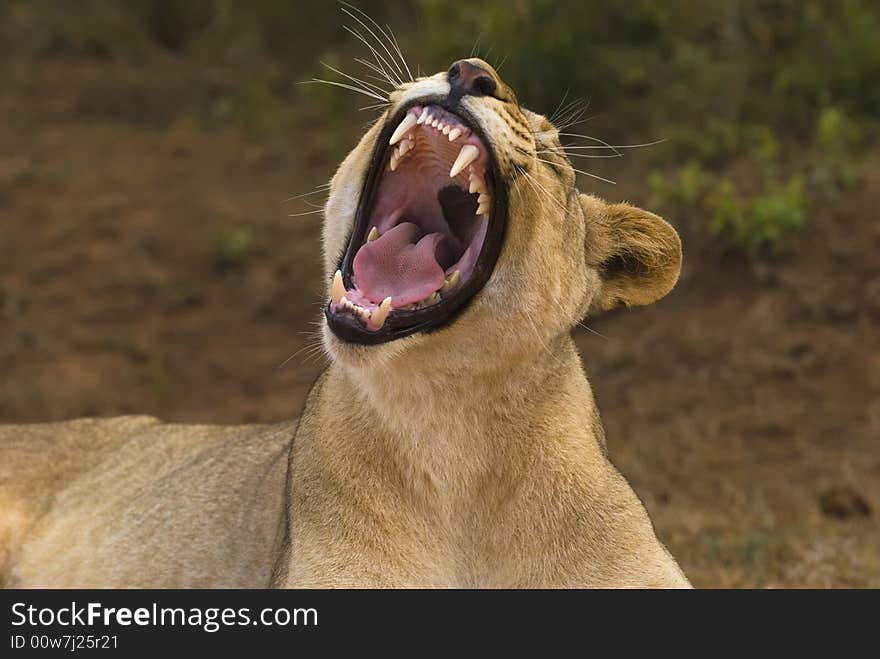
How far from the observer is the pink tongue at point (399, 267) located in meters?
3.67

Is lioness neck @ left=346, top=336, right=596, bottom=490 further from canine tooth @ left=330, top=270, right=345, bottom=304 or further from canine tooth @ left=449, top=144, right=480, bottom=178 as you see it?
canine tooth @ left=449, top=144, right=480, bottom=178

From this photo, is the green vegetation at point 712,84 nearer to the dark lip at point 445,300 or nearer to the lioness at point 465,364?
the lioness at point 465,364

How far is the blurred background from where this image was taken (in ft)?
22.3

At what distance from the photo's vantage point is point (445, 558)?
3.79m

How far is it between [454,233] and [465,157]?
→ 451 mm

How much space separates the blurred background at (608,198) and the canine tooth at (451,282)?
2243 mm

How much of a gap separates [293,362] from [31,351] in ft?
5.28

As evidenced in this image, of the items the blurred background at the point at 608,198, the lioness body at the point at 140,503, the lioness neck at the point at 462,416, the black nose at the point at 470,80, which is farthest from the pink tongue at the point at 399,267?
the blurred background at the point at 608,198

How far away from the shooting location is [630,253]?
4184mm

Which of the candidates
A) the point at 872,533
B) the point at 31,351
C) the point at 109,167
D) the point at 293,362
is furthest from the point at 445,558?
the point at 109,167

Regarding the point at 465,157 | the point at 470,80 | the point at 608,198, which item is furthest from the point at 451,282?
the point at 608,198

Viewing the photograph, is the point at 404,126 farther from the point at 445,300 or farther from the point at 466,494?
the point at 466,494

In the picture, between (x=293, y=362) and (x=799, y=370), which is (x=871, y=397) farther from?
(x=293, y=362)

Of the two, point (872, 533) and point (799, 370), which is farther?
point (799, 370)
